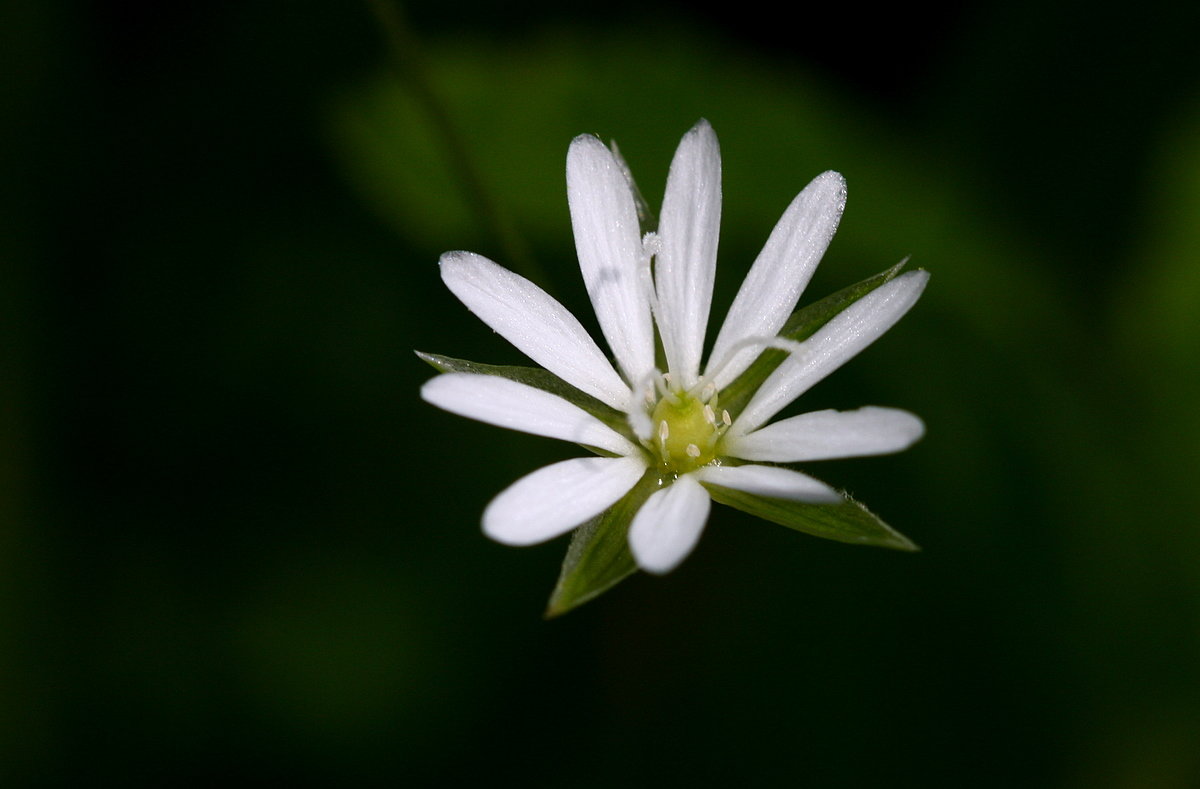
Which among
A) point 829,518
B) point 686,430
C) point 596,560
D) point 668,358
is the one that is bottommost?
point 596,560

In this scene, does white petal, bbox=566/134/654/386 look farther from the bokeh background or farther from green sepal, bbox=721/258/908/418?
the bokeh background

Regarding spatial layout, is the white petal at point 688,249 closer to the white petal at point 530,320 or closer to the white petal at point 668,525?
the white petal at point 530,320

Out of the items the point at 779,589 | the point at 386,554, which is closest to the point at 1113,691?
the point at 779,589

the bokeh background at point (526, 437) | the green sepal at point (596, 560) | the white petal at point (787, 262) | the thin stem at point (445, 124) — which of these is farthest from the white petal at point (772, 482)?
the bokeh background at point (526, 437)

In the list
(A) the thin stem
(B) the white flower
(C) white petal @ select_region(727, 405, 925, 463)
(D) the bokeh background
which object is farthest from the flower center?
(D) the bokeh background

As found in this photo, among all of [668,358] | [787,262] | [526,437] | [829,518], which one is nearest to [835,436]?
[829,518]

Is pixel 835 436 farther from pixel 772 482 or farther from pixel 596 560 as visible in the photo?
pixel 596 560
